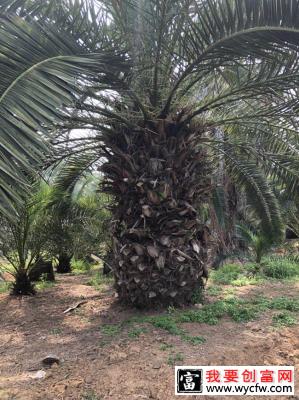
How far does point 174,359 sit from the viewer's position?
143 inches

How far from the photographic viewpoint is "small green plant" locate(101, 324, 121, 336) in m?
4.43

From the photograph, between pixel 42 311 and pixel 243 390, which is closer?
pixel 243 390

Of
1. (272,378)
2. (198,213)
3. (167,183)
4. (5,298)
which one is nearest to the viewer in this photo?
(272,378)

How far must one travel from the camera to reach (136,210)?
5176 mm

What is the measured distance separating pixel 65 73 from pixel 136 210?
231 cm

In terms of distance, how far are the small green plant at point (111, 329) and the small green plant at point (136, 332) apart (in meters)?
0.17

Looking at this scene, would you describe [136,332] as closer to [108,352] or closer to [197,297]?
[108,352]

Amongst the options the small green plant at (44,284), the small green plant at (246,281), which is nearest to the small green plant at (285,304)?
the small green plant at (246,281)

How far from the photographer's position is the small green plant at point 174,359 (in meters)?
3.56

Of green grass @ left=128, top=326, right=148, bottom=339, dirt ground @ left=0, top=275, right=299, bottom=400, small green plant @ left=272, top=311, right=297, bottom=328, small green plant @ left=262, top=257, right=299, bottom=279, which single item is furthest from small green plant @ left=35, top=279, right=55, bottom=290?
small green plant @ left=272, top=311, right=297, bottom=328

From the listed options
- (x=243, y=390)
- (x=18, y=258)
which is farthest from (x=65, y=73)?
(x=18, y=258)

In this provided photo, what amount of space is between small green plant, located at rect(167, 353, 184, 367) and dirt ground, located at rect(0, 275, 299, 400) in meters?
0.04

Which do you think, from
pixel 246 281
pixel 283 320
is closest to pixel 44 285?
pixel 246 281

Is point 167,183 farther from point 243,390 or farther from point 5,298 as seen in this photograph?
point 5,298
